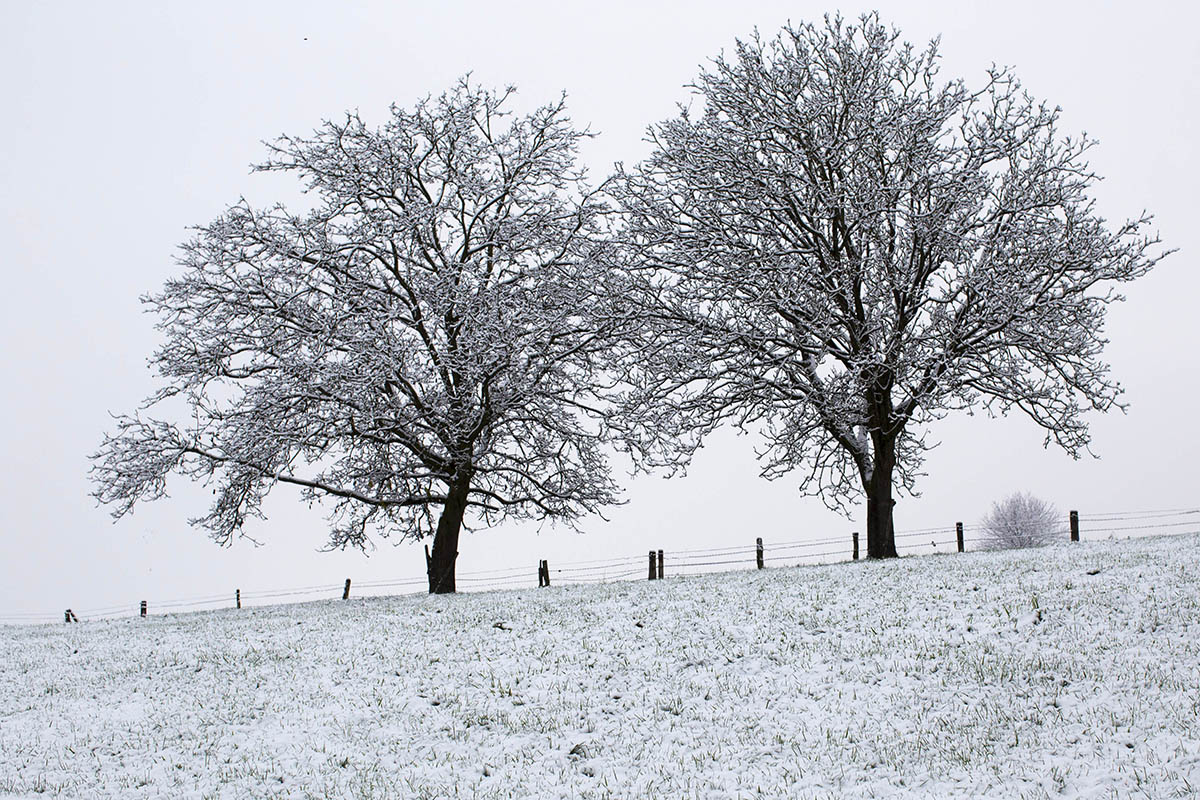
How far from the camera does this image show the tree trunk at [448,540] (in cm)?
2303

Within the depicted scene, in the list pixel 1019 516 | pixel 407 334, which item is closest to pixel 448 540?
pixel 407 334

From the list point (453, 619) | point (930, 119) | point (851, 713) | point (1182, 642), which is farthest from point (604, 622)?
point (930, 119)

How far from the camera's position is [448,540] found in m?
23.2

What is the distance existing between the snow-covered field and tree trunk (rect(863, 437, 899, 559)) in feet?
17.1

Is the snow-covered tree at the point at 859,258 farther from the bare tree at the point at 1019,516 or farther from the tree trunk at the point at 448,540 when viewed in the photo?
the bare tree at the point at 1019,516

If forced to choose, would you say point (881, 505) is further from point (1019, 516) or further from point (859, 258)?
point (1019, 516)

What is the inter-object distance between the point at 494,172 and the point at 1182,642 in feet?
60.5

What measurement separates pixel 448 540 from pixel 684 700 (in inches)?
522

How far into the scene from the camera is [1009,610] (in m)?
12.7

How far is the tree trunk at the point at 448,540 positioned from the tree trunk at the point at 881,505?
9.99 meters

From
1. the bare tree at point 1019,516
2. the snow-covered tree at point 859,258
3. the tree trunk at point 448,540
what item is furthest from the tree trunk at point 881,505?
the bare tree at point 1019,516

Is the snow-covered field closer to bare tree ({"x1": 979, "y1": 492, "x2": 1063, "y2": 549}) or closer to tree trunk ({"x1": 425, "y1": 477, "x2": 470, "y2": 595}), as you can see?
tree trunk ({"x1": 425, "y1": 477, "x2": 470, "y2": 595})

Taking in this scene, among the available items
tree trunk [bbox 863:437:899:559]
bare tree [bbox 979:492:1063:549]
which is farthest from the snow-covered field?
bare tree [bbox 979:492:1063:549]

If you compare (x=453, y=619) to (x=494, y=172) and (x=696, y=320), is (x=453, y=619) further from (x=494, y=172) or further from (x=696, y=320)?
(x=494, y=172)
